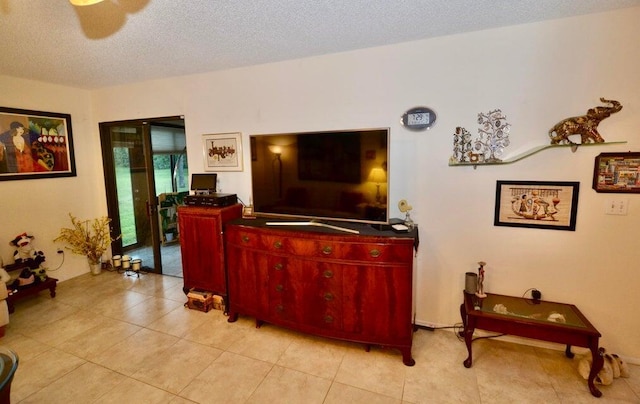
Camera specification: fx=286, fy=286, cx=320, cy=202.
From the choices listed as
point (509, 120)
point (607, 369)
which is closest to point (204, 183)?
point (509, 120)

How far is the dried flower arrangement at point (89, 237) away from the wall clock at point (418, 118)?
160 inches

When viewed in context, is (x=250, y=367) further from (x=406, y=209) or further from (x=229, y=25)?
(x=229, y=25)

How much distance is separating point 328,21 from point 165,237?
4.26 meters

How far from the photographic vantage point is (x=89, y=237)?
383 centimetres

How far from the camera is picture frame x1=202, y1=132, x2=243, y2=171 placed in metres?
3.10

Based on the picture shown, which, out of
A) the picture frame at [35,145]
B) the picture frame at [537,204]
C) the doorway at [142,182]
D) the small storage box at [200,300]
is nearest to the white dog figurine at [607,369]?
the picture frame at [537,204]

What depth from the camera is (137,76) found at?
10.6 feet

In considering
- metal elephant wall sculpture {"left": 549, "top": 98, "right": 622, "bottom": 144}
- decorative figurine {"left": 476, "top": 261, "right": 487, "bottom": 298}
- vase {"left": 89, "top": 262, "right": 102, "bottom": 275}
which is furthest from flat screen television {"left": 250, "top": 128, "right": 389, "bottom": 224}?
vase {"left": 89, "top": 262, "right": 102, "bottom": 275}

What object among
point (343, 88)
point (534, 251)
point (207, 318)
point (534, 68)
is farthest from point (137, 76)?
point (534, 251)

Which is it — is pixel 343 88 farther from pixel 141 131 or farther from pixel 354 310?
pixel 141 131

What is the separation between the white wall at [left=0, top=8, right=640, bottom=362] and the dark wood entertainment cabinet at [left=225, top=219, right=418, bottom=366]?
21.9 inches

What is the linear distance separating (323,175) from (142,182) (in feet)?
9.52

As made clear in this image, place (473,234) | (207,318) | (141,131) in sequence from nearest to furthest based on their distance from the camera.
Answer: (473,234), (207,318), (141,131)

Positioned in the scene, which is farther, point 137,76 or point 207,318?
point 137,76
